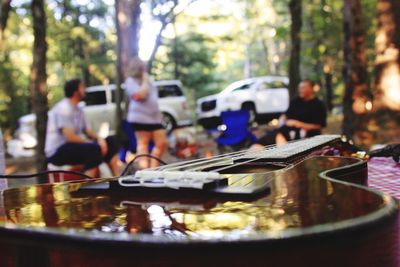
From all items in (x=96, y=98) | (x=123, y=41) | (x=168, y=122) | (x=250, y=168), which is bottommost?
(x=168, y=122)

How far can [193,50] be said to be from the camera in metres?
23.7

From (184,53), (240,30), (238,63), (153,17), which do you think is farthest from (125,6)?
(238,63)

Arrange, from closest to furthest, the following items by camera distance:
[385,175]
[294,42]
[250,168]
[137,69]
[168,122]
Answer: [250,168]
[385,175]
[137,69]
[294,42]
[168,122]

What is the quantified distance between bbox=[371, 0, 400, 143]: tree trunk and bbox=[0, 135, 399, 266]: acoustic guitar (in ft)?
22.3

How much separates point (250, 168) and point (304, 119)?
507 centimetres

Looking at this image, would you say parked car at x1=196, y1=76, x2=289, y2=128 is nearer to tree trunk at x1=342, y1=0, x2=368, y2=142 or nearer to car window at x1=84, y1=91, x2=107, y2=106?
car window at x1=84, y1=91, x2=107, y2=106

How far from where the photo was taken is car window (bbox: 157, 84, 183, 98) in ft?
51.3

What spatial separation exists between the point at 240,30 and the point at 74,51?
16.6 m

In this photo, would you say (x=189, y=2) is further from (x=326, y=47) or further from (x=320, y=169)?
(x=320, y=169)

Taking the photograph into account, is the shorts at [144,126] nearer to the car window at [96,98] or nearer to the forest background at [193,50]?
the forest background at [193,50]

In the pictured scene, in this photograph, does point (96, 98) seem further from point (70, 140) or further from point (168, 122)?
point (70, 140)

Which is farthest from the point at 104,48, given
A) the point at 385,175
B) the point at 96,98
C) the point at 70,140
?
the point at 385,175

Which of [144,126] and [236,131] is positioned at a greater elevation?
[144,126]

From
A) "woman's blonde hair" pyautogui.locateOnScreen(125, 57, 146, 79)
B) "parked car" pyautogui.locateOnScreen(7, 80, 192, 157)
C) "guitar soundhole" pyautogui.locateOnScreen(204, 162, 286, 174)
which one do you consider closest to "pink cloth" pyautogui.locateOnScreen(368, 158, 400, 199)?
"guitar soundhole" pyautogui.locateOnScreen(204, 162, 286, 174)
